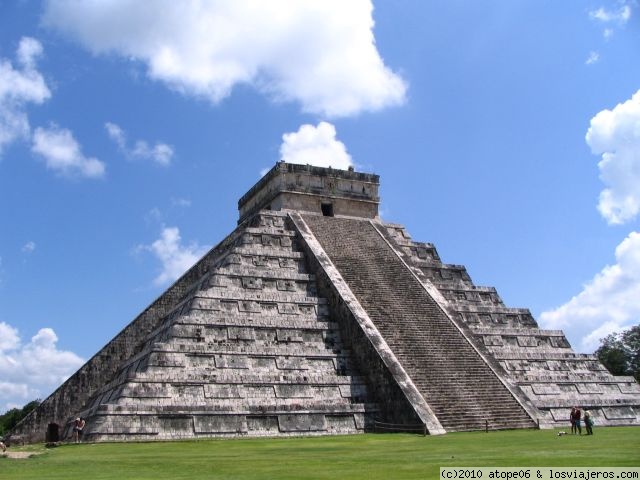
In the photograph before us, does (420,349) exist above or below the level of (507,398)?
above

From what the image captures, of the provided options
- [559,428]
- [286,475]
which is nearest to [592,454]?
[286,475]

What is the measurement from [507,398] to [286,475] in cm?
1103

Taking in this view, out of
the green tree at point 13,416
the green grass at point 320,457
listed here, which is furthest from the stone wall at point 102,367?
the green tree at point 13,416

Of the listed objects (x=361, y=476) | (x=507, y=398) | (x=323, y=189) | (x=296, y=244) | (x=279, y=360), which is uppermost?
(x=323, y=189)

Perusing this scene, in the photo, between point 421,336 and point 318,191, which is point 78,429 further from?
point 318,191

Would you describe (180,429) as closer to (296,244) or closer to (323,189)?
(296,244)

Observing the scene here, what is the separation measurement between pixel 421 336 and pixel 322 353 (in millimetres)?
2984

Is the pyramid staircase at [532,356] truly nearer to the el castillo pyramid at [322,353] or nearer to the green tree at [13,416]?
the el castillo pyramid at [322,353]

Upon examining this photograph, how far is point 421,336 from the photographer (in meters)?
19.9

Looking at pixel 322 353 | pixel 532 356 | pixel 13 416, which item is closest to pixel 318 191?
pixel 322 353

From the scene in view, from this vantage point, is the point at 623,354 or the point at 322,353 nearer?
the point at 322,353

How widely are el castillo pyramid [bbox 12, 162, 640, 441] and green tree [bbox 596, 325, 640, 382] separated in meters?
20.7

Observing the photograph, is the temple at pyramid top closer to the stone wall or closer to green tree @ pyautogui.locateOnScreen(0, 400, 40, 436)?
the stone wall

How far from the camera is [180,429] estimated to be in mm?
15750
